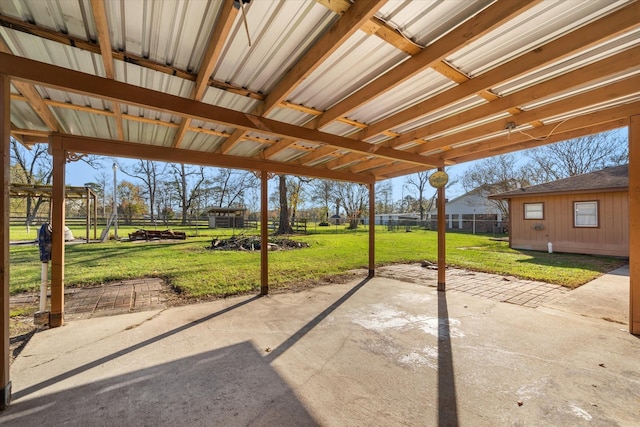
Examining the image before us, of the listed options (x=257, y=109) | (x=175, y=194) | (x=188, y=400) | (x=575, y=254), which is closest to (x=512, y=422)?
(x=188, y=400)

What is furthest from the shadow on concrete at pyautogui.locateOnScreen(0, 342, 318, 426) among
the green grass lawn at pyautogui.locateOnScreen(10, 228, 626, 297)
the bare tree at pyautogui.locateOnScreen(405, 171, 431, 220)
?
the bare tree at pyautogui.locateOnScreen(405, 171, 431, 220)

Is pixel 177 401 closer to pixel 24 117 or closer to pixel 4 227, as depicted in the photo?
pixel 4 227

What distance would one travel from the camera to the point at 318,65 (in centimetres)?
202

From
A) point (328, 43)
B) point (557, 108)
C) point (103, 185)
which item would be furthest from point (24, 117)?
point (103, 185)

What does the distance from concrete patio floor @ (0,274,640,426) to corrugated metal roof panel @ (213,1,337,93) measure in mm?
2658

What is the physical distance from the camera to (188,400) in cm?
212

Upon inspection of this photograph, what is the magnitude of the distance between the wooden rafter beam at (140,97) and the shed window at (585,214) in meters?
11.5

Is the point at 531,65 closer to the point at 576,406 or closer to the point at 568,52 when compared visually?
the point at 568,52

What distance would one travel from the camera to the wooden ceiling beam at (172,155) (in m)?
3.51

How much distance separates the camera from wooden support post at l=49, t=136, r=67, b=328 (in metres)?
3.41

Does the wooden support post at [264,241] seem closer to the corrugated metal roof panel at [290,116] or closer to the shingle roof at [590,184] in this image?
the corrugated metal roof panel at [290,116]

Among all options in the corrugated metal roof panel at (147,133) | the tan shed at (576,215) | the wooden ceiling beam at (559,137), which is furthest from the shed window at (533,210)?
the corrugated metal roof panel at (147,133)

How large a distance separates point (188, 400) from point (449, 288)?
4807mm

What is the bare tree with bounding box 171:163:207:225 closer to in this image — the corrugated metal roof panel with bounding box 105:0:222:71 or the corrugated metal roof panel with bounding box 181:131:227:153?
the corrugated metal roof panel with bounding box 181:131:227:153
